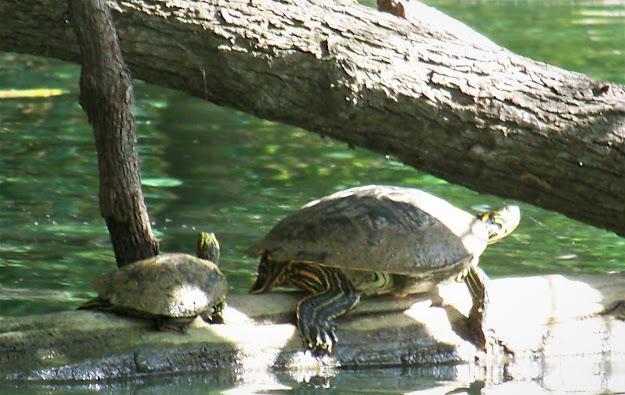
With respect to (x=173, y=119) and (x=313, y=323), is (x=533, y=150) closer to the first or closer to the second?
(x=313, y=323)

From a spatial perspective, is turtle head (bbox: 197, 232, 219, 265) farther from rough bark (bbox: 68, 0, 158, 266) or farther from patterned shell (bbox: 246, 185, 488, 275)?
rough bark (bbox: 68, 0, 158, 266)

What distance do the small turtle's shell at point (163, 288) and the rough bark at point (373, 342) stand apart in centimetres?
11

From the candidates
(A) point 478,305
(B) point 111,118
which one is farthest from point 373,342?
(B) point 111,118

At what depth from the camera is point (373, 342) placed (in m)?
4.42

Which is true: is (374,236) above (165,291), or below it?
above

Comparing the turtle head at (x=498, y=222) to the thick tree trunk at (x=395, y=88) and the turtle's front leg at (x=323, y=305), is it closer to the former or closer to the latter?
the thick tree trunk at (x=395, y=88)

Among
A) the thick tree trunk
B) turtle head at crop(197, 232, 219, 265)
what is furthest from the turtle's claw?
the thick tree trunk

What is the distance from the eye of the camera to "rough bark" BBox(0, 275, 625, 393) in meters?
3.99

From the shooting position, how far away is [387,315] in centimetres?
450

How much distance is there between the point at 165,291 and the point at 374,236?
896 mm

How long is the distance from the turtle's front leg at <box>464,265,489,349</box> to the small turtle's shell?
1065 mm

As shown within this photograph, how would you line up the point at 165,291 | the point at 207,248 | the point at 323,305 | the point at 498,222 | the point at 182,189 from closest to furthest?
the point at 165,291
the point at 323,305
the point at 207,248
the point at 498,222
the point at 182,189

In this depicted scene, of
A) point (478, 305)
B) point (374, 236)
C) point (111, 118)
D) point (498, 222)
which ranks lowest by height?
point (478, 305)

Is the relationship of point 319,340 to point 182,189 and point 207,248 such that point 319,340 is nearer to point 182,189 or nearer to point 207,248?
point 207,248
